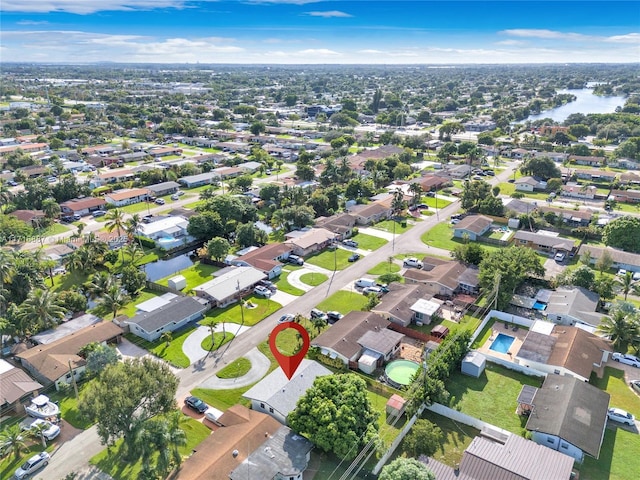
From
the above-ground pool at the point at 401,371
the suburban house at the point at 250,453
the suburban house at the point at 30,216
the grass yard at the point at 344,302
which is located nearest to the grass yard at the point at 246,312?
the grass yard at the point at 344,302

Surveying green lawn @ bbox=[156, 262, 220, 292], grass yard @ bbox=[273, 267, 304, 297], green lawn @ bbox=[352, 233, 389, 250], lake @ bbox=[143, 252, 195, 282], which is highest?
grass yard @ bbox=[273, 267, 304, 297]

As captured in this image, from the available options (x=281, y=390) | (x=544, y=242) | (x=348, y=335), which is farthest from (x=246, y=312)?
(x=544, y=242)

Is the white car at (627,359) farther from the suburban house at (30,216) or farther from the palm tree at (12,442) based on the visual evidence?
the suburban house at (30,216)

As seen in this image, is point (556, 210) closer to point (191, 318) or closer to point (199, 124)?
point (191, 318)

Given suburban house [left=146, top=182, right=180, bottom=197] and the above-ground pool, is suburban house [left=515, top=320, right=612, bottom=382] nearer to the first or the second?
the above-ground pool

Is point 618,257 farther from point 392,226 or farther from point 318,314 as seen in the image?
point 318,314

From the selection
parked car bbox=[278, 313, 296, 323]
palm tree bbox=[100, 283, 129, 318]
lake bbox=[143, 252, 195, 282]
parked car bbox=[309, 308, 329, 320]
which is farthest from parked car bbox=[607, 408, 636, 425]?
lake bbox=[143, 252, 195, 282]

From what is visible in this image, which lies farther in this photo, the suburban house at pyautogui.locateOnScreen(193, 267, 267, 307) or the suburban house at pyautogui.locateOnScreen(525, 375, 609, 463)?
the suburban house at pyautogui.locateOnScreen(193, 267, 267, 307)

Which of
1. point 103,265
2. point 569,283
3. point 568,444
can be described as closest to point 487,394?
point 568,444
